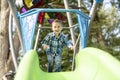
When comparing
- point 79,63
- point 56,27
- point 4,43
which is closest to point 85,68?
point 79,63

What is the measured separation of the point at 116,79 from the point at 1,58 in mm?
7048

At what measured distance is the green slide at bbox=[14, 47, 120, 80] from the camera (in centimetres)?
344

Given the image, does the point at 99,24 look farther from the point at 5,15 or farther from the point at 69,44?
the point at 69,44

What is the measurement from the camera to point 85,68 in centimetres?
422

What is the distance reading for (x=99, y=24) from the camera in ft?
44.9

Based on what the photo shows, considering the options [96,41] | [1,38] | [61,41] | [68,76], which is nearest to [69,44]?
[61,41]

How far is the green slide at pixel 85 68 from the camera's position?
3.44m

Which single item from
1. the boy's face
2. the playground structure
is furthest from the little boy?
the playground structure

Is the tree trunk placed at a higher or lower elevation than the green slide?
lower

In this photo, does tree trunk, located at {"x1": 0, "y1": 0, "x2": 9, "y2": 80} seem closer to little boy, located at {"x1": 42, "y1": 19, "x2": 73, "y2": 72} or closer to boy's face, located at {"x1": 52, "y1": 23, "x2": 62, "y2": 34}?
little boy, located at {"x1": 42, "y1": 19, "x2": 73, "y2": 72}

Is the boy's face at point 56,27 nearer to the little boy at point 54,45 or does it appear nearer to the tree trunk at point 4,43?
the little boy at point 54,45

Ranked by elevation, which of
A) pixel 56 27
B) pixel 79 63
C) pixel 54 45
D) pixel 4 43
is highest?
pixel 56 27

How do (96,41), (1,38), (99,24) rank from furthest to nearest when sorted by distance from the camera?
(96,41)
(99,24)
(1,38)

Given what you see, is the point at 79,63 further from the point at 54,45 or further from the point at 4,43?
the point at 4,43
